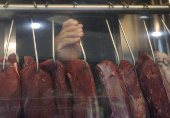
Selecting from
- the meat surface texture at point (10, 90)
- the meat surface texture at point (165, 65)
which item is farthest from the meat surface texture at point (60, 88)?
the meat surface texture at point (165, 65)

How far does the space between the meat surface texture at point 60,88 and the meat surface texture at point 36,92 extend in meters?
0.03

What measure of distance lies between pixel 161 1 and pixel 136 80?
0.80 metres

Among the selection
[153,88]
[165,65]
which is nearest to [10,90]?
[153,88]

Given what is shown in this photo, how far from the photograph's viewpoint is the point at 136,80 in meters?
1.23

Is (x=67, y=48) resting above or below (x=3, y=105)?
above

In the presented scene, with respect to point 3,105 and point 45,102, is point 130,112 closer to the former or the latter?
point 45,102

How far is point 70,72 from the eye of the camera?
1152 millimetres

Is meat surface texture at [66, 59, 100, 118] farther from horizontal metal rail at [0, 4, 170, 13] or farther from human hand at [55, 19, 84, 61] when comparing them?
horizontal metal rail at [0, 4, 170, 13]

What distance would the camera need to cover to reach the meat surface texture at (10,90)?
0.96 meters

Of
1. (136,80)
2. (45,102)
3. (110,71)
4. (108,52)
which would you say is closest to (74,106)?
(45,102)

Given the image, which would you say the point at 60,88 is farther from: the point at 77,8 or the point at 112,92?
the point at 77,8

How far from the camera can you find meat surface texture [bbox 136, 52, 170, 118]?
1.17 meters

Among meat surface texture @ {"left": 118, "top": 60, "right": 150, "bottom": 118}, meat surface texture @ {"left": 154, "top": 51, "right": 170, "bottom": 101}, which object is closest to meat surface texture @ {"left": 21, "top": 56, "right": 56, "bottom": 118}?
meat surface texture @ {"left": 118, "top": 60, "right": 150, "bottom": 118}

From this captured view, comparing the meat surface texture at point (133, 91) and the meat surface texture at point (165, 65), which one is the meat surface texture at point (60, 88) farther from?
the meat surface texture at point (165, 65)
